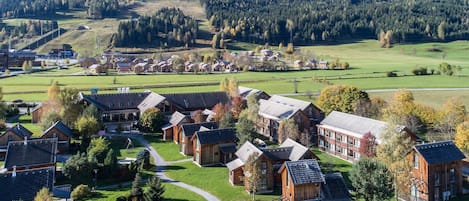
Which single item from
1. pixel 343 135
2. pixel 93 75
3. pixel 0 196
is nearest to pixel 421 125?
pixel 343 135

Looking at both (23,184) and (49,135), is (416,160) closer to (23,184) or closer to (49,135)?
(23,184)

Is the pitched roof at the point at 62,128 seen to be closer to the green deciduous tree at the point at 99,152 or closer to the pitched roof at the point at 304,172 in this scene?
Result: the green deciduous tree at the point at 99,152

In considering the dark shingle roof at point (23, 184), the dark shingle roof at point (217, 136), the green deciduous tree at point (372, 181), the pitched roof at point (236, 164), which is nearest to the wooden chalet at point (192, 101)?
the dark shingle roof at point (217, 136)

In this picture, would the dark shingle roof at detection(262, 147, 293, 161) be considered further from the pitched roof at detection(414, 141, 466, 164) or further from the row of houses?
the row of houses

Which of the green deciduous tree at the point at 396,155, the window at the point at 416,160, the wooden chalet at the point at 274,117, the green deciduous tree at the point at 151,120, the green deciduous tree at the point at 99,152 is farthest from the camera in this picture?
the green deciduous tree at the point at 151,120

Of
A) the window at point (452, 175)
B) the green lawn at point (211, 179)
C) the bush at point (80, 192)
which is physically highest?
the window at point (452, 175)

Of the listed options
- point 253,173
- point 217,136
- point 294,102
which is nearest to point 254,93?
point 294,102
